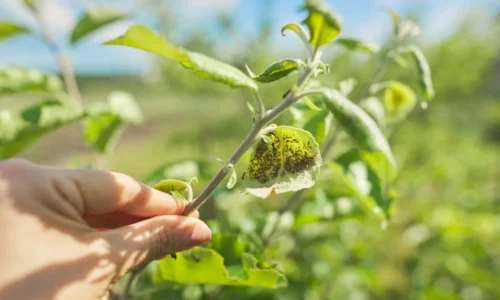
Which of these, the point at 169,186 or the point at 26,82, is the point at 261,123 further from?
the point at 26,82

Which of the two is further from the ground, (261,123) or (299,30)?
(299,30)

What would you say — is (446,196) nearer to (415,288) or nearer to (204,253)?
(415,288)

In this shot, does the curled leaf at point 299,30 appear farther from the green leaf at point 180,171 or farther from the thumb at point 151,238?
the green leaf at point 180,171

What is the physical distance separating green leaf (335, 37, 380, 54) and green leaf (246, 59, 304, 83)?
54 cm

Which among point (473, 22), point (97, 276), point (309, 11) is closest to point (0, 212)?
point (97, 276)

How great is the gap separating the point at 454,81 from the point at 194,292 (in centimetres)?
564

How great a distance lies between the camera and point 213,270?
0.87m

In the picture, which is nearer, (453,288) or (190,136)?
(453,288)

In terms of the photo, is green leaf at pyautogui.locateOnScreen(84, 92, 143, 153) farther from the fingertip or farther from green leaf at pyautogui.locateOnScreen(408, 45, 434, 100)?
green leaf at pyautogui.locateOnScreen(408, 45, 434, 100)

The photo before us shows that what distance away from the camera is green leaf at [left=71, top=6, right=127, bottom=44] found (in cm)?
163

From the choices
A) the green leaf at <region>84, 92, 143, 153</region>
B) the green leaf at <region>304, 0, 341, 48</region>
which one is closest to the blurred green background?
the green leaf at <region>84, 92, 143, 153</region>

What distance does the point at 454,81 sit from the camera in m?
5.86

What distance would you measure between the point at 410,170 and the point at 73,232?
3.49 metres

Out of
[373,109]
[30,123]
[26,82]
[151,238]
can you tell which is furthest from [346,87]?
[26,82]
